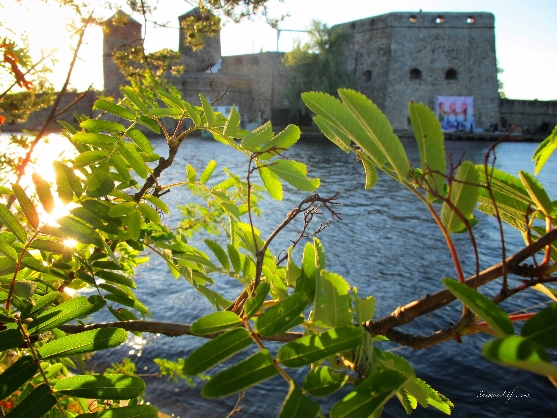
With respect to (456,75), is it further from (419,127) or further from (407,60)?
(419,127)

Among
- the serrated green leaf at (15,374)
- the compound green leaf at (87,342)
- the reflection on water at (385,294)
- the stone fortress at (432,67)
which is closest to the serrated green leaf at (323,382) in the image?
the compound green leaf at (87,342)

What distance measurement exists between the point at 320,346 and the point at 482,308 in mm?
121

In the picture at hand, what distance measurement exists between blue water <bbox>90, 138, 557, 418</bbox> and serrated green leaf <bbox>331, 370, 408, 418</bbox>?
60 cm

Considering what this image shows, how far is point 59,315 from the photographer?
53cm

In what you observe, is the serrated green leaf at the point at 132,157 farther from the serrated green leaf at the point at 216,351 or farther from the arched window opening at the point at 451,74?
the arched window opening at the point at 451,74

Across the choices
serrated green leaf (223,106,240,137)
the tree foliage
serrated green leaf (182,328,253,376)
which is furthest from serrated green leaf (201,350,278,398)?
the tree foliage

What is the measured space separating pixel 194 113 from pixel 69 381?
42 centimetres

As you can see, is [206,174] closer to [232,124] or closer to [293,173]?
[232,124]

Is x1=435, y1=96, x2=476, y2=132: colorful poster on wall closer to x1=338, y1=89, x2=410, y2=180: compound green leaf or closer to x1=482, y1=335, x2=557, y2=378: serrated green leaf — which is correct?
x1=338, y1=89, x2=410, y2=180: compound green leaf

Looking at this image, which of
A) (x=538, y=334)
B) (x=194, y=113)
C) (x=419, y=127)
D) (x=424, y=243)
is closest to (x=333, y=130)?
(x=419, y=127)

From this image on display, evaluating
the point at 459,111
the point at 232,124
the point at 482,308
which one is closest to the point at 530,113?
the point at 459,111

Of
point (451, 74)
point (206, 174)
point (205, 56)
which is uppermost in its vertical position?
point (205, 56)

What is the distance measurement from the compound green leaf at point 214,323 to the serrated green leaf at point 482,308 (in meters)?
0.19

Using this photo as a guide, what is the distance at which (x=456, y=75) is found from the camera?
24.5 metres
